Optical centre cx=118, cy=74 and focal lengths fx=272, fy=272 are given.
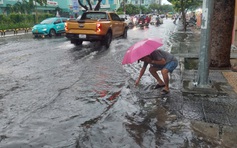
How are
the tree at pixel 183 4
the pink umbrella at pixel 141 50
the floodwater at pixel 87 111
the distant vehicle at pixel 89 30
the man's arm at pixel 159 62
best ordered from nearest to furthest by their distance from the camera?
the floodwater at pixel 87 111 → the pink umbrella at pixel 141 50 → the man's arm at pixel 159 62 → the distant vehicle at pixel 89 30 → the tree at pixel 183 4

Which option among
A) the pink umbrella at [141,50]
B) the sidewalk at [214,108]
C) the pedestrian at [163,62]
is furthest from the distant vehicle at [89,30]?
the pink umbrella at [141,50]

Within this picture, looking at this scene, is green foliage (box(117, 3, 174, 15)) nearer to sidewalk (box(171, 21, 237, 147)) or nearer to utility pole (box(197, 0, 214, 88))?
sidewalk (box(171, 21, 237, 147))

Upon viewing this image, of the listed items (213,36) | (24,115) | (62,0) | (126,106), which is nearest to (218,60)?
(213,36)

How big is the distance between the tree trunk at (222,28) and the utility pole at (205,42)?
7.31 feet

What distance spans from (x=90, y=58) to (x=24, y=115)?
593 centimetres

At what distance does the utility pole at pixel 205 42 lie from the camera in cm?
568

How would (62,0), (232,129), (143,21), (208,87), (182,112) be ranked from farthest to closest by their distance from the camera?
(62,0) → (143,21) → (208,87) → (182,112) → (232,129)

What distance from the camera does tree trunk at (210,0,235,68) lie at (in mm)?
7664

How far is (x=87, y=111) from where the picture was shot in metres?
5.01

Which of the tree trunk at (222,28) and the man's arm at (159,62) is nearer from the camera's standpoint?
the man's arm at (159,62)

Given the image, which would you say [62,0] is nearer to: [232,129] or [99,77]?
[99,77]

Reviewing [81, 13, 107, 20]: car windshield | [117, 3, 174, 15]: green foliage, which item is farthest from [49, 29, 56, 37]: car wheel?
[117, 3, 174, 15]: green foliage

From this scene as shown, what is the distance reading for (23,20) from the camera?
106ft

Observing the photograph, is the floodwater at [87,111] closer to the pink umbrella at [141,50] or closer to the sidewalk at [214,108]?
the sidewalk at [214,108]
